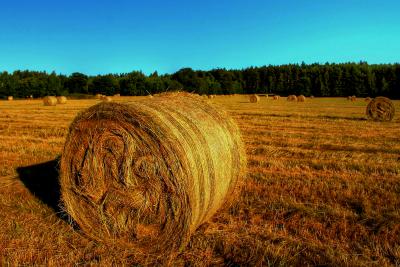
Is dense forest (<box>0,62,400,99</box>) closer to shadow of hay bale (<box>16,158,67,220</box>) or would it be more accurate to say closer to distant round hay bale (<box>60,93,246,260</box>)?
shadow of hay bale (<box>16,158,67,220</box>)

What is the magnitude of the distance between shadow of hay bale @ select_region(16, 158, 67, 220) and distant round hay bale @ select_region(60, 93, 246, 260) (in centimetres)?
60

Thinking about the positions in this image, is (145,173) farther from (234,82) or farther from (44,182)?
(234,82)

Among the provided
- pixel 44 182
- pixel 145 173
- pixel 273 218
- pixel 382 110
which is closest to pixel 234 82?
pixel 382 110

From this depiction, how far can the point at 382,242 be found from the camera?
4504 millimetres

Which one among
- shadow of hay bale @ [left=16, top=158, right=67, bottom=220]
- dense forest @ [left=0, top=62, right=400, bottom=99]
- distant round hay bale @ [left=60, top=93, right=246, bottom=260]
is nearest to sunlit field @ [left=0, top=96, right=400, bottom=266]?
shadow of hay bale @ [left=16, top=158, right=67, bottom=220]

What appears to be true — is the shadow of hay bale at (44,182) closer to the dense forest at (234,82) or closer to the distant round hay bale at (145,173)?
the distant round hay bale at (145,173)

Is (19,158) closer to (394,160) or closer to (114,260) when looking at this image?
(114,260)

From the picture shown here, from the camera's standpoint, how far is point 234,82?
85.3 m

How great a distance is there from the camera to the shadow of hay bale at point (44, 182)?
600cm

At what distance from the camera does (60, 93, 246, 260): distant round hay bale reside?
14.5 ft

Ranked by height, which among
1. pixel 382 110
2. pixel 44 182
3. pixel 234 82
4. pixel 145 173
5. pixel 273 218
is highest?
pixel 234 82

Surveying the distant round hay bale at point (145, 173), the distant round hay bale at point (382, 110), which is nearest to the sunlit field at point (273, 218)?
the distant round hay bale at point (145, 173)

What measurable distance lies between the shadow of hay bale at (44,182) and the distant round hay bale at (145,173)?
604 millimetres

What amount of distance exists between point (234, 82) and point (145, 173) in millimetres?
81736
